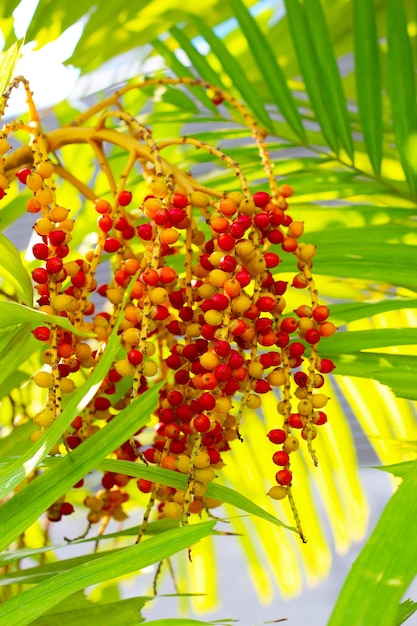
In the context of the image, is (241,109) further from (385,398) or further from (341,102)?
(385,398)

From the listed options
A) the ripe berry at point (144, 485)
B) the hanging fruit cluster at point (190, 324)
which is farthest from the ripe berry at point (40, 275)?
the ripe berry at point (144, 485)

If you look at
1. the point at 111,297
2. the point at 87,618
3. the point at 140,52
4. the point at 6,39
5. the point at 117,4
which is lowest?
the point at 87,618

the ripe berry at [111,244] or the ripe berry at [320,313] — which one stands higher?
the ripe berry at [111,244]

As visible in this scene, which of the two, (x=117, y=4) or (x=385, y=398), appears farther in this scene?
(x=385, y=398)

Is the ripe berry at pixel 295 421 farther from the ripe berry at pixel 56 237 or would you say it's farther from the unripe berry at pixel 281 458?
the ripe berry at pixel 56 237

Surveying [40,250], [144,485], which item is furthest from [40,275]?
[144,485]

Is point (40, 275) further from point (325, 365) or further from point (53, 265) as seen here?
point (325, 365)

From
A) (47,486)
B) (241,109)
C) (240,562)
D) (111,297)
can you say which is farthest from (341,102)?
(240,562)

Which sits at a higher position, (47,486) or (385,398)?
(385,398)

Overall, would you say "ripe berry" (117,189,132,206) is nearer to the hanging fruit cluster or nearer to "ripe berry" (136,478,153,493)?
Result: the hanging fruit cluster
